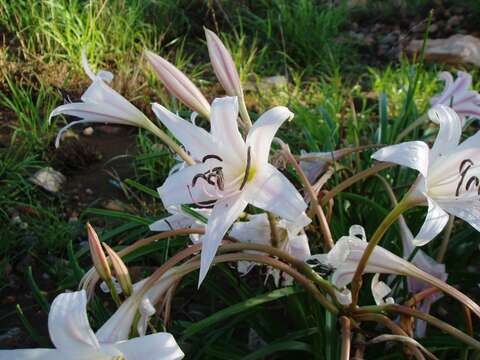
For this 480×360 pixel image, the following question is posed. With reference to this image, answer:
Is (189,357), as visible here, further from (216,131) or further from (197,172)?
(216,131)

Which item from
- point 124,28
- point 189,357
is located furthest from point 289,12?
point 189,357

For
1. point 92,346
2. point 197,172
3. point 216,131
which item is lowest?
point 92,346

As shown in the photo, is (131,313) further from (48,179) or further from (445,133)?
(48,179)

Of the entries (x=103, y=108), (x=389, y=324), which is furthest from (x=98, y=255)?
(x=389, y=324)

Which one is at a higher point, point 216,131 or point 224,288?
point 216,131

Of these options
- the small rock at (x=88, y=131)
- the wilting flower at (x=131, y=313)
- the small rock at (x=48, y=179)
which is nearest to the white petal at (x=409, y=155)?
the wilting flower at (x=131, y=313)

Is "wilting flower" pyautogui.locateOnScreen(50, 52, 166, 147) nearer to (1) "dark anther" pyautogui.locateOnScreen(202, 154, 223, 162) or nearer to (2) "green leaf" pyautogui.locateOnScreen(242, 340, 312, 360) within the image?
(1) "dark anther" pyautogui.locateOnScreen(202, 154, 223, 162)
